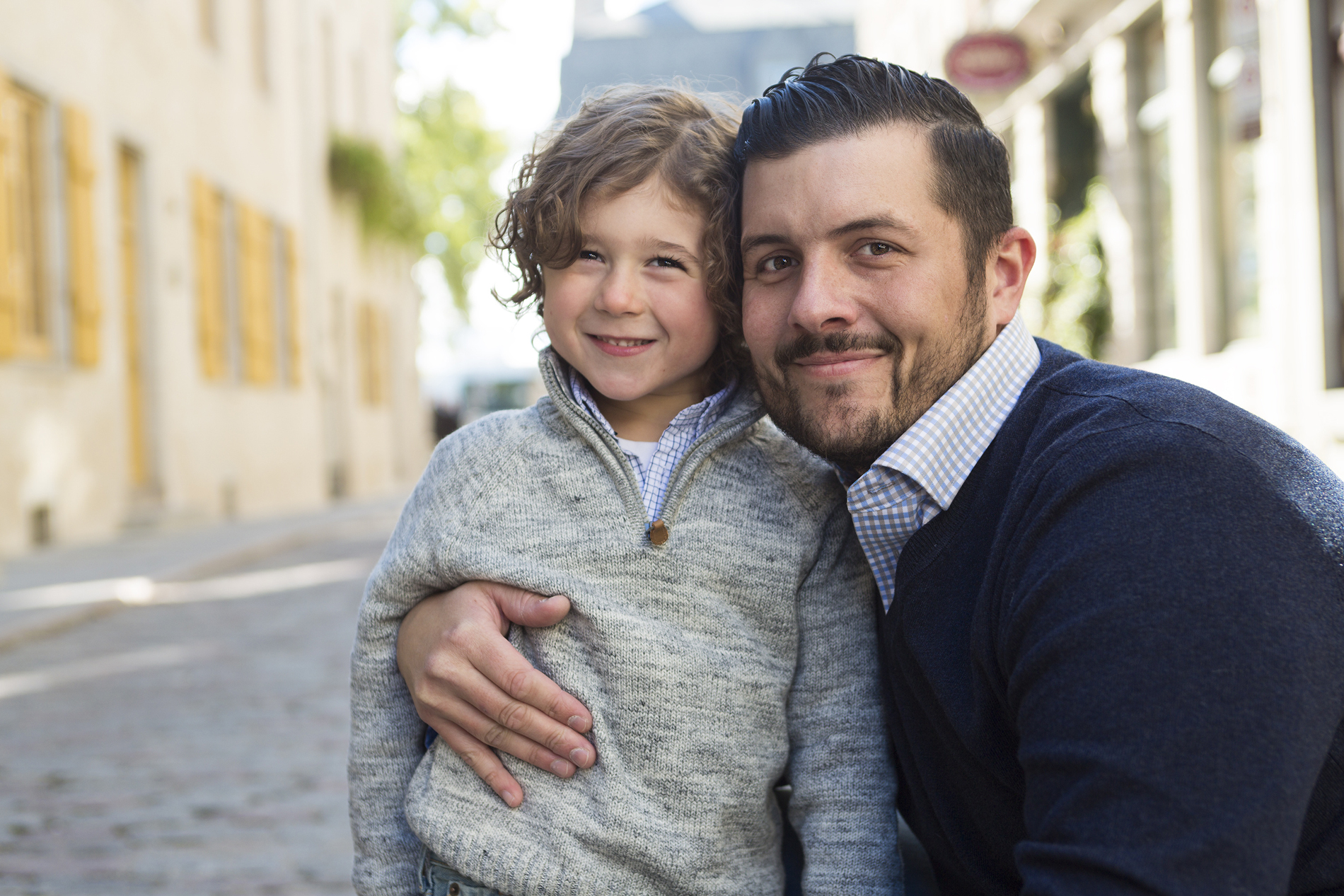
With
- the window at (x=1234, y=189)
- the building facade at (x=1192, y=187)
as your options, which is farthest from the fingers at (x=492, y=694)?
the window at (x=1234, y=189)

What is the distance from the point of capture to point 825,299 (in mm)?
1714

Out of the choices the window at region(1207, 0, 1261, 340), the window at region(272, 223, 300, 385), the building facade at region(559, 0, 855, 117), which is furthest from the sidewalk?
the building facade at region(559, 0, 855, 117)

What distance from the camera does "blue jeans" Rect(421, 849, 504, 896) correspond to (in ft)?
6.22

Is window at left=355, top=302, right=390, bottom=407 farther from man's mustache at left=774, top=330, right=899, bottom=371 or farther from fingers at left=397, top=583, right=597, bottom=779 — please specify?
man's mustache at left=774, top=330, right=899, bottom=371

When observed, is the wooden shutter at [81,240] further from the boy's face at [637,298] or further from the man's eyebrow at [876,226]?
the man's eyebrow at [876,226]

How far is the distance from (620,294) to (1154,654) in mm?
1179

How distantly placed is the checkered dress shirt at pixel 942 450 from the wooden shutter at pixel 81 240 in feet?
36.6

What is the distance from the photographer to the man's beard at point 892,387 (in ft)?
5.68

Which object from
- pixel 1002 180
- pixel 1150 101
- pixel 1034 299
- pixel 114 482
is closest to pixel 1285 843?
pixel 1002 180

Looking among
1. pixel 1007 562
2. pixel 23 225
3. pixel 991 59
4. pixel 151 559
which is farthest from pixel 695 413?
pixel 991 59

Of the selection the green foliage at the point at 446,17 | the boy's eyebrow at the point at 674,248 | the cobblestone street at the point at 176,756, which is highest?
the green foliage at the point at 446,17

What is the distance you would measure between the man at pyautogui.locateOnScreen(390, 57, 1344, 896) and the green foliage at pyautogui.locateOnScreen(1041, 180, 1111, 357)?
9.77 metres

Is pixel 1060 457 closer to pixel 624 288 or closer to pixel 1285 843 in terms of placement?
pixel 1285 843

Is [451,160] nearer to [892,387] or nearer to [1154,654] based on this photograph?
[892,387]
